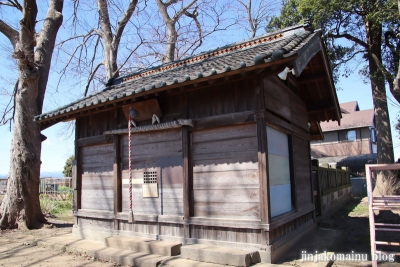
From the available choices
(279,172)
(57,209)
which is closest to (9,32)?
(57,209)

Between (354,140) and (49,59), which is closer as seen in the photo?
(49,59)

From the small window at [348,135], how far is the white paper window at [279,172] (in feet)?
78.7

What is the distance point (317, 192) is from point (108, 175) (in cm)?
651

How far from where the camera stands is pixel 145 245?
19.9ft

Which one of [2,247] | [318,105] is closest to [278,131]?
[318,105]

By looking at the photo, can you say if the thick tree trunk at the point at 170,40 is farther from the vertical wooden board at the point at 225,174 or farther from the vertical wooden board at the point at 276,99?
the vertical wooden board at the point at 225,174

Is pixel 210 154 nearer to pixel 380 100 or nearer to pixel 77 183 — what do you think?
pixel 77 183

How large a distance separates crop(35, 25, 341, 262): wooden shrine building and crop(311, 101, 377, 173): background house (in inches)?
801

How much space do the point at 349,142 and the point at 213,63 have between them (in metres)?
25.1

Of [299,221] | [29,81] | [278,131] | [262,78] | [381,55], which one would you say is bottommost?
[299,221]

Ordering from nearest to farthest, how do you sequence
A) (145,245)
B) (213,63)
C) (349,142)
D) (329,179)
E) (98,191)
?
(145,245) → (213,63) → (98,191) → (329,179) → (349,142)

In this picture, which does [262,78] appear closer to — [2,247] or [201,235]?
[201,235]

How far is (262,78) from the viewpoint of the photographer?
5.62 meters

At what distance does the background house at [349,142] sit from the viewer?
87.5 feet
